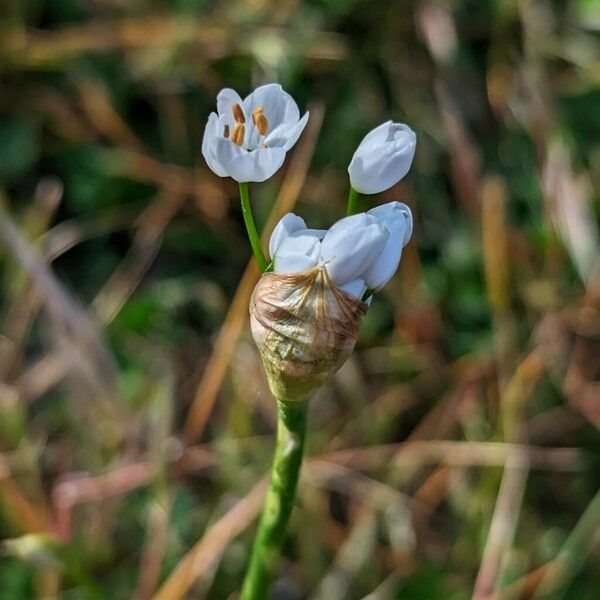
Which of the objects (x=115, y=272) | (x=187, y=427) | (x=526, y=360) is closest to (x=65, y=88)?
(x=115, y=272)

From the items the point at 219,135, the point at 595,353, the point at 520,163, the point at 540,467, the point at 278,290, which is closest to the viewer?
the point at 278,290

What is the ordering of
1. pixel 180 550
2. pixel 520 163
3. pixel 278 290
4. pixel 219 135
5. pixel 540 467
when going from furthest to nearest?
pixel 520 163 → pixel 540 467 → pixel 180 550 → pixel 219 135 → pixel 278 290

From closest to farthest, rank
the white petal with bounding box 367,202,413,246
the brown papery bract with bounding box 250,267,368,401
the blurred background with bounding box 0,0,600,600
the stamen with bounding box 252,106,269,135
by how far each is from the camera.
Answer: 1. the brown papery bract with bounding box 250,267,368,401
2. the white petal with bounding box 367,202,413,246
3. the stamen with bounding box 252,106,269,135
4. the blurred background with bounding box 0,0,600,600

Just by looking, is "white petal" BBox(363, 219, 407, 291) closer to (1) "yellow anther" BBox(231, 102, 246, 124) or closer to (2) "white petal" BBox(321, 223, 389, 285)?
(2) "white petal" BBox(321, 223, 389, 285)

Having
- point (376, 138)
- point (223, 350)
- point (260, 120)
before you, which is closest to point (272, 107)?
point (260, 120)

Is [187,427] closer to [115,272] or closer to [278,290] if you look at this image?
[115,272]

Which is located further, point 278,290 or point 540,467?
point 540,467

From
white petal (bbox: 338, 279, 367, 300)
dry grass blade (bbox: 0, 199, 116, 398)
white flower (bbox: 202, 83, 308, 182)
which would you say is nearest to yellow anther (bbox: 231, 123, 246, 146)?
white flower (bbox: 202, 83, 308, 182)

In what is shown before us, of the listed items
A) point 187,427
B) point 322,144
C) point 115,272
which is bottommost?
point 187,427
